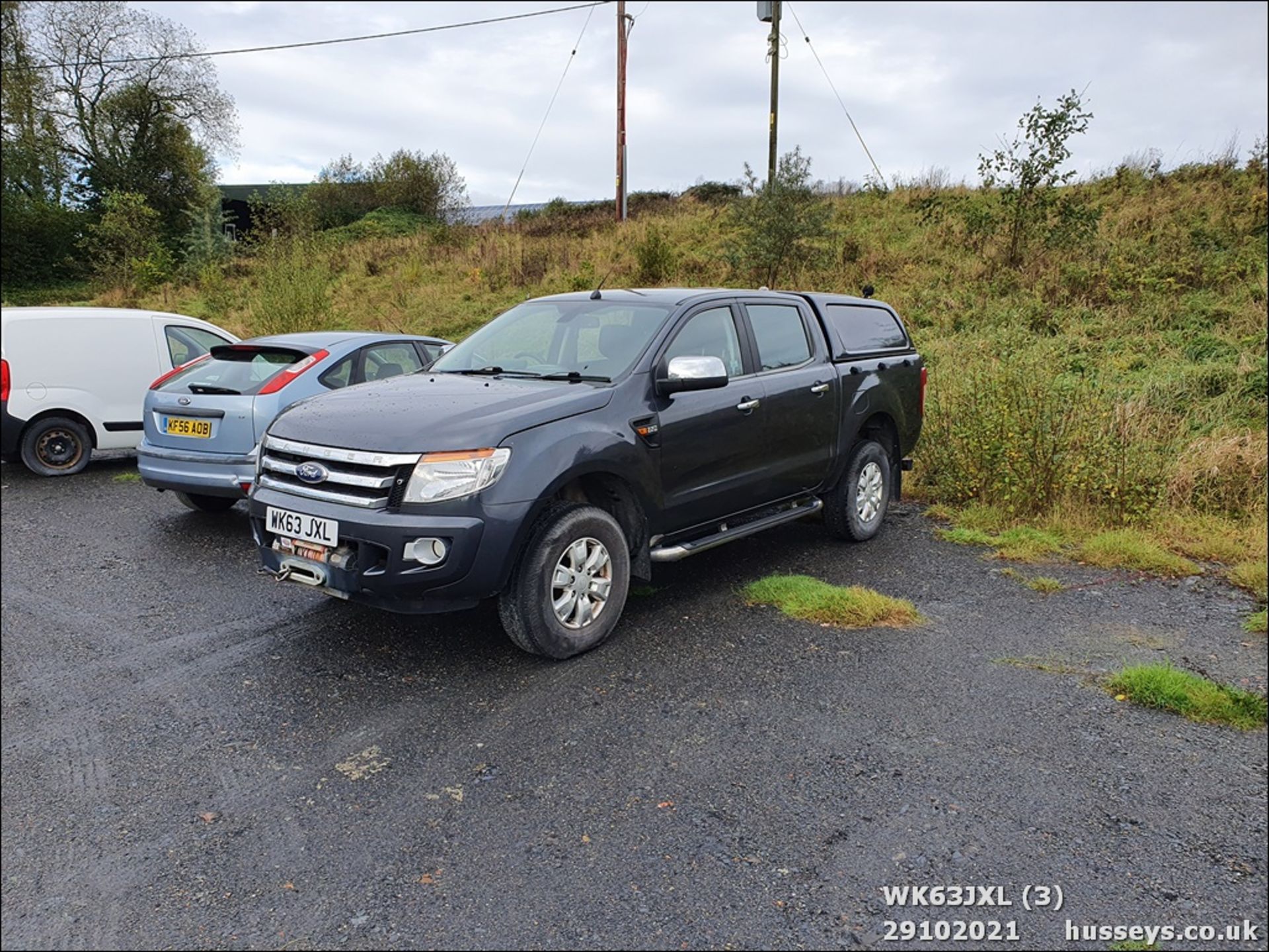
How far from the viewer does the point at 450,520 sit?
3.79m

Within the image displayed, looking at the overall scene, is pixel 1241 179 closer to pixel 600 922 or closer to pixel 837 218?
pixel 837 218

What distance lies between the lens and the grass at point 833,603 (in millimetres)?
4863

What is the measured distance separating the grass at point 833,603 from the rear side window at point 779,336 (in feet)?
4.76

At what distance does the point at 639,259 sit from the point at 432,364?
535 inches

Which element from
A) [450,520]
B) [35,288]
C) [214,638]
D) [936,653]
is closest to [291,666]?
[214,638]

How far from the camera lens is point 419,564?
379 centimetres

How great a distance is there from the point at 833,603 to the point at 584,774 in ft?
7.43

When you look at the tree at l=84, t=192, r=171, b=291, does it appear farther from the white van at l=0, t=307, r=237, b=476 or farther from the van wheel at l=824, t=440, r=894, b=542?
the van wheel at l=824, t=440, r=894, b=542

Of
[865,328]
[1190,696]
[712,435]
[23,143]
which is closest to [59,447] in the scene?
[23,143]

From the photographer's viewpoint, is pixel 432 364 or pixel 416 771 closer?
pixel 416 771

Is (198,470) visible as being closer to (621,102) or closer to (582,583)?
(582,583)

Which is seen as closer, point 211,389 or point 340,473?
point 340,473

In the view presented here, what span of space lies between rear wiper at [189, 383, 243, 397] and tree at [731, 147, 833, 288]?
11.4m

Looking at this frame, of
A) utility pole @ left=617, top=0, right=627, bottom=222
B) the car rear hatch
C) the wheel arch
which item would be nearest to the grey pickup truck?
the car rear hatch
